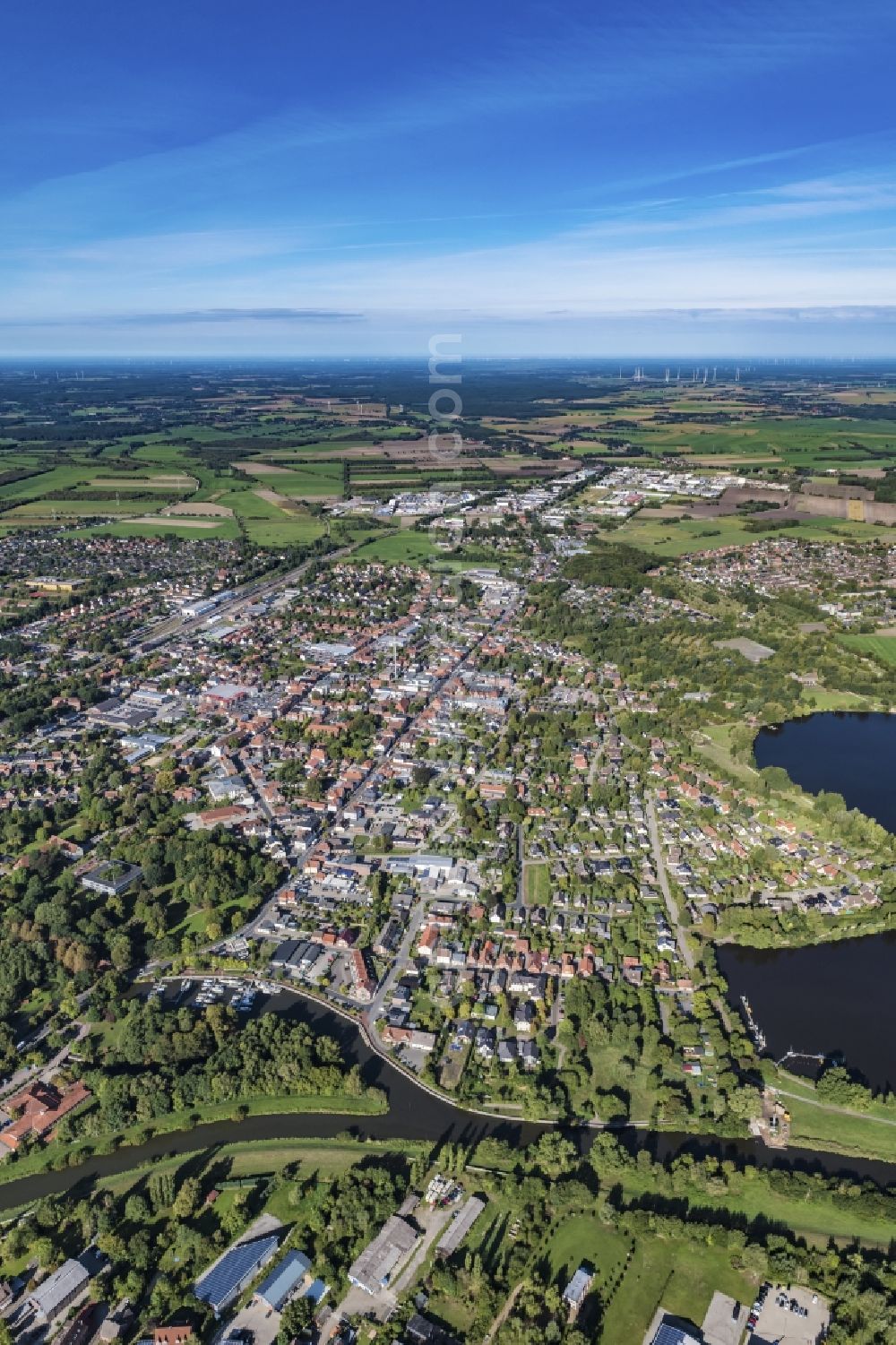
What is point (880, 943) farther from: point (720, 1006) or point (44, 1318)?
point (44, 1318)

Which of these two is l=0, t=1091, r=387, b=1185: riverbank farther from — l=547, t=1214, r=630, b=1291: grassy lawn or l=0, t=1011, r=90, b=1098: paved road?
l=547, t=1214, r=630, b=1291: grassy lawn

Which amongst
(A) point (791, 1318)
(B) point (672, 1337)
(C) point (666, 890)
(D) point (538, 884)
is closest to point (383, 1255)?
(B) point (672, 1337)

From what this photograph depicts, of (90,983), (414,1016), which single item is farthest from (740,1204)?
(90,983)

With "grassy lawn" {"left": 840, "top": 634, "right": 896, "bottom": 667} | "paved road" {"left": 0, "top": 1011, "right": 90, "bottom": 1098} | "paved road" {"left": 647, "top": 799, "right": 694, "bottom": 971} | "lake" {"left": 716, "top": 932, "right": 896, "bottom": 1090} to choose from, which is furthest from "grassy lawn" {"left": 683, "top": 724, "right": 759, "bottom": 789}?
"paved road" {"left": 0, "top": 1011, "right": 90, "bottom": 1098}

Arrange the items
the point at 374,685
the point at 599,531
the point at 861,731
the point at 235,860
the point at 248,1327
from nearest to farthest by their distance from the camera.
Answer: the point at 248,1327 → the point at 235,860 → the point at 861,731 → the point at 374,685 → the point at 599,531

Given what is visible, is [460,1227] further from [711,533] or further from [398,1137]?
[711,533]

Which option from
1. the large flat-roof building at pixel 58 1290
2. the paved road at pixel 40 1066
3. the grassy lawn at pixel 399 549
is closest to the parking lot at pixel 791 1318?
the large flat-roof building at pixel 58 1290

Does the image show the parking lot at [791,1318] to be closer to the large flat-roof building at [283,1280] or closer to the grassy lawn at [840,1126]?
the grassy lawn at [840,1126]
